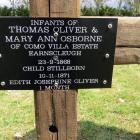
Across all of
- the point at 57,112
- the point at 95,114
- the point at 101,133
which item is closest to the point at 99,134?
the point at 101,133

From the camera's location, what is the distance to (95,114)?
6.18 m

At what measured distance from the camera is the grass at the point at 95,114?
5.50 meters

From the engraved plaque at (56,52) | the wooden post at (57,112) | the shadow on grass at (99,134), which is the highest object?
the engraved plaque at (56,52)

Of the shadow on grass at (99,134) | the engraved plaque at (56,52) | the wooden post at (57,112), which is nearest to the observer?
the engraved plaque at (56,52)

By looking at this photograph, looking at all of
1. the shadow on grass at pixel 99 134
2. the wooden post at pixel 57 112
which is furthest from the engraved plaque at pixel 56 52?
the shadow on grass at pixel 99 134

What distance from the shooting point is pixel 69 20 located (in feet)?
8.67

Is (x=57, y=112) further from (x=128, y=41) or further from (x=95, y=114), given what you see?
(x=95, y=114)

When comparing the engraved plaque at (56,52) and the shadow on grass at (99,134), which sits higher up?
the engraved plaque at (56,52)

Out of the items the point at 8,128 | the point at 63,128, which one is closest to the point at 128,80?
the point at 8,128

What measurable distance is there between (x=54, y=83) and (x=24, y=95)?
4341 mm

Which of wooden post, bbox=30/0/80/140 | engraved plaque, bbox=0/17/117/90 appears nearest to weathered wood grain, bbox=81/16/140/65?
engraved plaque, bbox=0/17/117/90

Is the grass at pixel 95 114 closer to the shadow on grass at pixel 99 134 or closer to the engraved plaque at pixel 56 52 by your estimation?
the shadow on grass at pixel 99 134

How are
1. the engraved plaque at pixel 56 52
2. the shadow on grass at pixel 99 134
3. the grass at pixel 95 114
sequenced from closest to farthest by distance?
1. the engraved plaque at pixel 56 52
2. the shadow on grass at pixel 99 134
3. the grass at pixel 95 114

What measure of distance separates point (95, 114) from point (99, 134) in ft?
2.42
